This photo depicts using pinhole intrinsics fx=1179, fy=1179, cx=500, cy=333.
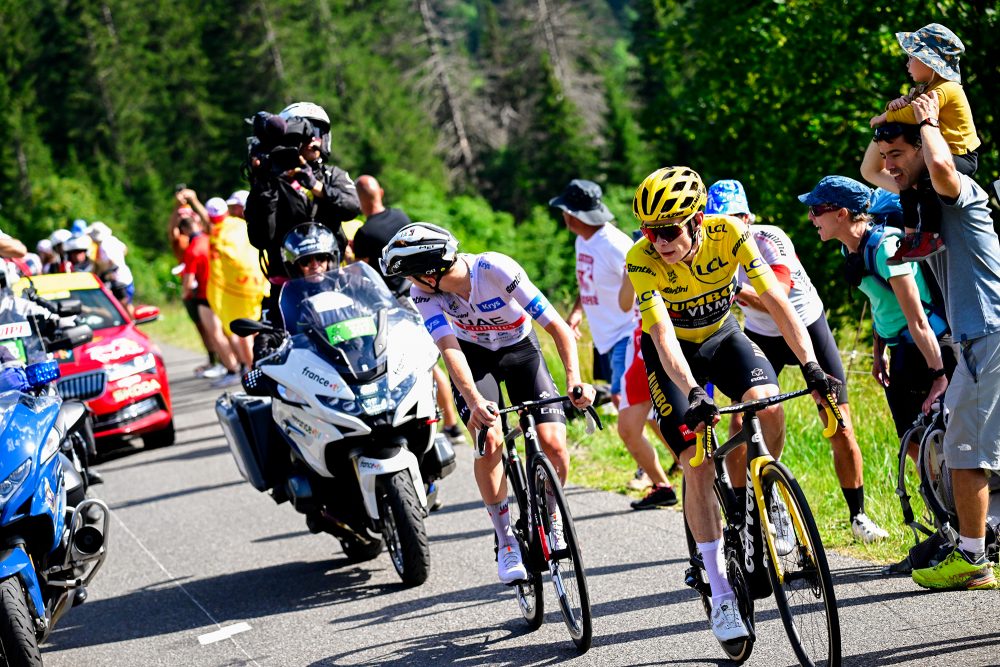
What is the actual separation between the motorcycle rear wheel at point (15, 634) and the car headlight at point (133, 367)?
21.6 feet

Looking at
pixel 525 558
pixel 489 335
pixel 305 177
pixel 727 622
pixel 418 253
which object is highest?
pixel 418 253

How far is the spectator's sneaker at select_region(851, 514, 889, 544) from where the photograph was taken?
6.34 m

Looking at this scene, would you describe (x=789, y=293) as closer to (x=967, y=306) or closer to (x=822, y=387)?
(x=967, y=306)

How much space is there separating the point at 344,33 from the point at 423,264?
6282cm

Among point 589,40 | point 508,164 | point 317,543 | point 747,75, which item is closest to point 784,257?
point 317,543

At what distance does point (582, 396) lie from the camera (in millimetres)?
5477

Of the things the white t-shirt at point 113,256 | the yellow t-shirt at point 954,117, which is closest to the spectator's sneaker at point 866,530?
the yellow t-shirt at point 954,117

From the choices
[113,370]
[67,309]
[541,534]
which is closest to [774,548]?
[541,534]

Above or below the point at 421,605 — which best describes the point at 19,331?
above

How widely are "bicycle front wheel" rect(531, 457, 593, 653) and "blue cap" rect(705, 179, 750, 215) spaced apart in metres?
2.23

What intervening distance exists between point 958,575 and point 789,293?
81.4 inches

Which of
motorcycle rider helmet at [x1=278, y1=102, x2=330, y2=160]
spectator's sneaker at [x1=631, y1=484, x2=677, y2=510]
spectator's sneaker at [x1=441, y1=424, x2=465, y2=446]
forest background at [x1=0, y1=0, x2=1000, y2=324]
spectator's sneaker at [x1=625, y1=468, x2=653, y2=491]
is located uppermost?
motorcycle rider helmet at [x1=278, y1=102, x2=330, y2=160]

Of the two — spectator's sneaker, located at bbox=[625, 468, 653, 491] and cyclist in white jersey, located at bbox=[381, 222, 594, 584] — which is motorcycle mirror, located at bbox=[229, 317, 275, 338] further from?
spectator's sneaker, located at bbox=[625, 468, 653, 491]

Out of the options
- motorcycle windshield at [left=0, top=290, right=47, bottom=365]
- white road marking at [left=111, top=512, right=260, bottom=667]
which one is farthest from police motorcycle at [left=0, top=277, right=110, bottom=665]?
white road marking at [left=111, top=512, right=260, bottom=667]
